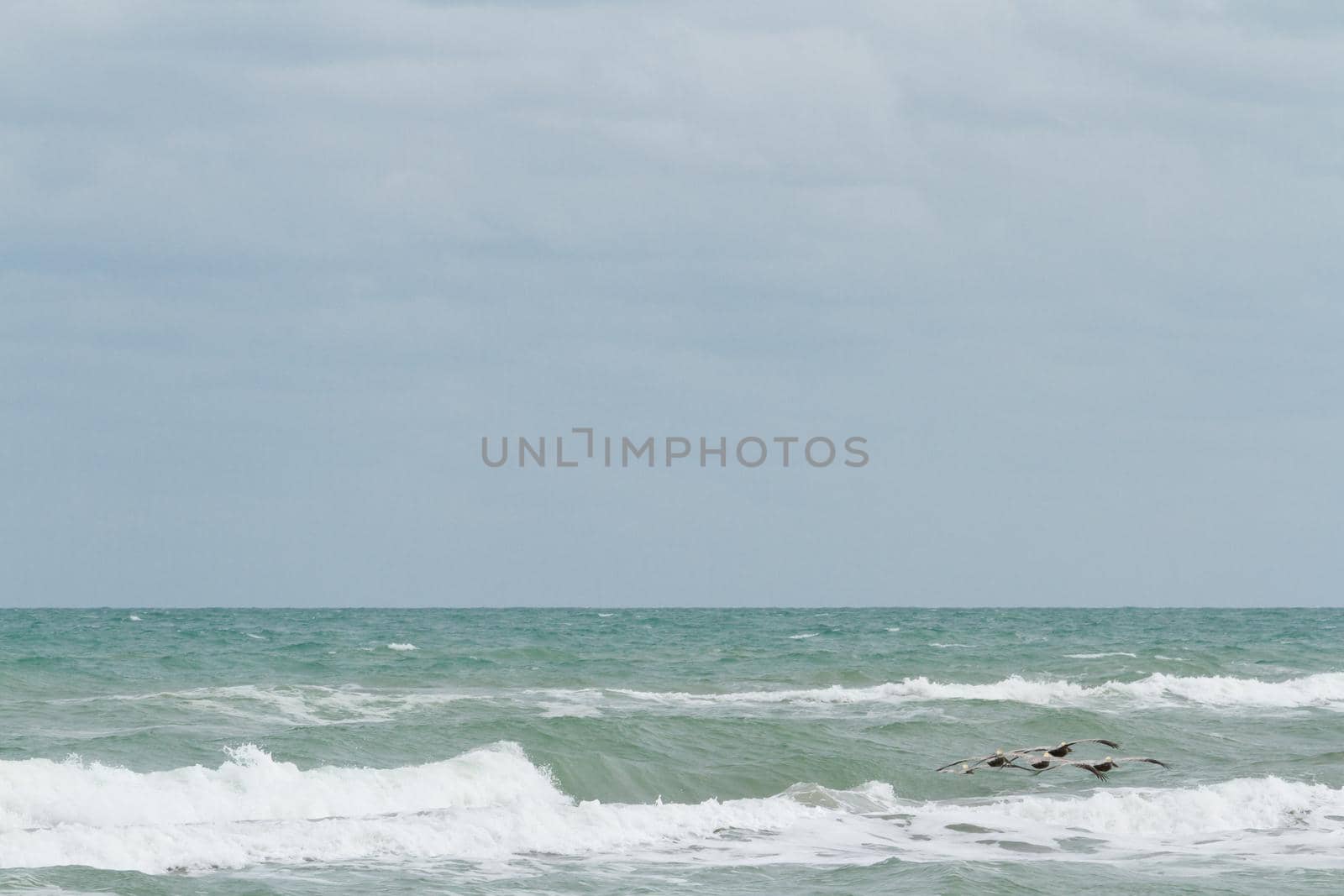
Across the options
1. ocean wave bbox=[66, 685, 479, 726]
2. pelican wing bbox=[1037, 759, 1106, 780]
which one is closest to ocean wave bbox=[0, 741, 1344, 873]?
pelican wing bbox=[1037, 759, 1106, 780]

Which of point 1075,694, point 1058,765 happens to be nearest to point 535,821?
point 1058,765

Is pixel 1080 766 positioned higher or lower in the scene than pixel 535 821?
higher

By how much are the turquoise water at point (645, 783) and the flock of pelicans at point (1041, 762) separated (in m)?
0.37

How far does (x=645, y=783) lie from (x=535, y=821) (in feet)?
12.9

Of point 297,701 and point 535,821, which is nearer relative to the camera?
point 535,821

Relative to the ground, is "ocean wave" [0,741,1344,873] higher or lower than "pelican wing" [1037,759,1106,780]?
lower

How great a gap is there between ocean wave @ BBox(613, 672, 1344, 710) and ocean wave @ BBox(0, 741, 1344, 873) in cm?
1199

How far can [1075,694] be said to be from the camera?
3534 centimetres

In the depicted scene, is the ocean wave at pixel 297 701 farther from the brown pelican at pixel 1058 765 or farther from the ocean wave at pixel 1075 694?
the brown pelican at pixel 1058 765

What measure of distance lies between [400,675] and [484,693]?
4.74 m

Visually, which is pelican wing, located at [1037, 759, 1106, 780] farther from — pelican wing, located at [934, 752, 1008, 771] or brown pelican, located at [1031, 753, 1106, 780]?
pelican wing, located at [934, 752, 1008, 771]

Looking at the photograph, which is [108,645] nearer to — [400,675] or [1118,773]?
[400,675]

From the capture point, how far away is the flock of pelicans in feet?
63.3

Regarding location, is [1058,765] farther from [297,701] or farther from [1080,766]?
[297,701]
